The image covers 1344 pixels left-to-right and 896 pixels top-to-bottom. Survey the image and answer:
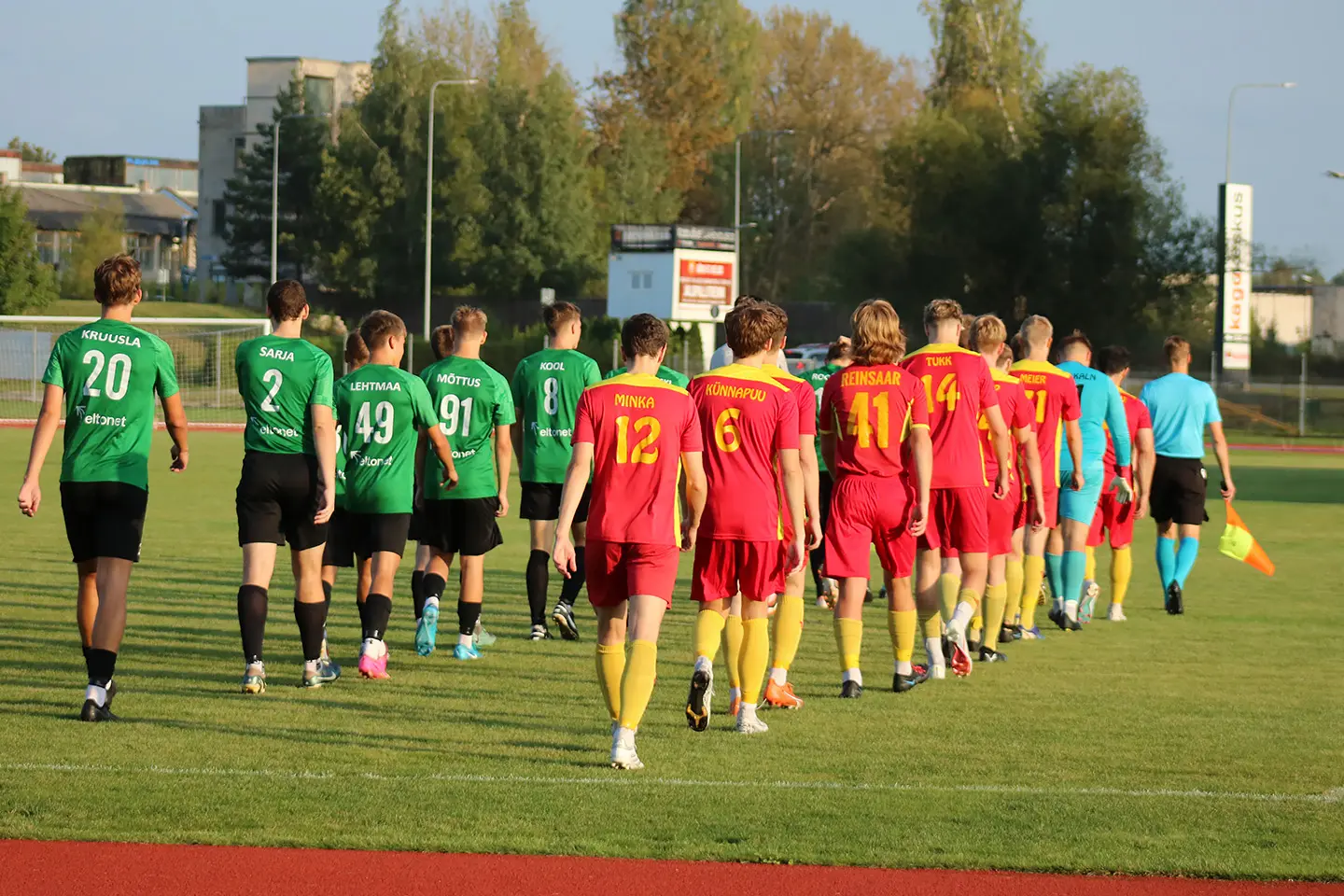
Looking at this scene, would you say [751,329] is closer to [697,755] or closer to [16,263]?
[697,755]

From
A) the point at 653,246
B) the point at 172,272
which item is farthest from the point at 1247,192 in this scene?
the point at 172,272

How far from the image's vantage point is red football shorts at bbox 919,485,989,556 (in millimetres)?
9094

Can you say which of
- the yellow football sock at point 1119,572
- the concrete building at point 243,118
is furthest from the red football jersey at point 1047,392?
the concrete building at point 243,118

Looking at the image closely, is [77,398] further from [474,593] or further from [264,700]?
[474,593]

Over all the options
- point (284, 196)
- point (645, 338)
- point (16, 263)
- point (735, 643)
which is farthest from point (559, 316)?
point (284, 196)

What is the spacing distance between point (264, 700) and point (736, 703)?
234 centimetres

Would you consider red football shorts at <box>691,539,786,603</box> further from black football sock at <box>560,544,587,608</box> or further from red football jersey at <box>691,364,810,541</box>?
black football sock at <box>560,544,587,608</box>

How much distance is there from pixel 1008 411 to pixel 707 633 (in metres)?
3.20

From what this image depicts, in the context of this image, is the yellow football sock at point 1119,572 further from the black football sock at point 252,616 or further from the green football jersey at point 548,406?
the black football sock at point 252,616

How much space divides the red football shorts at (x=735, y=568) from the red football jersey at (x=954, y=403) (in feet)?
6.17

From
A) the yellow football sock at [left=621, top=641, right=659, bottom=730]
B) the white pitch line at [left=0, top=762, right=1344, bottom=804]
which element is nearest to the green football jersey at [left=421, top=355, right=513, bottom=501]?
the yellow football sock at [left=621, top=641, right=659, bottom=730]

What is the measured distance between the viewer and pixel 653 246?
6575cm

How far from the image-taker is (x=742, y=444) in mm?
7383

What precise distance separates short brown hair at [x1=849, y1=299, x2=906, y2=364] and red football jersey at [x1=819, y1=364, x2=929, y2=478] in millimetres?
53
